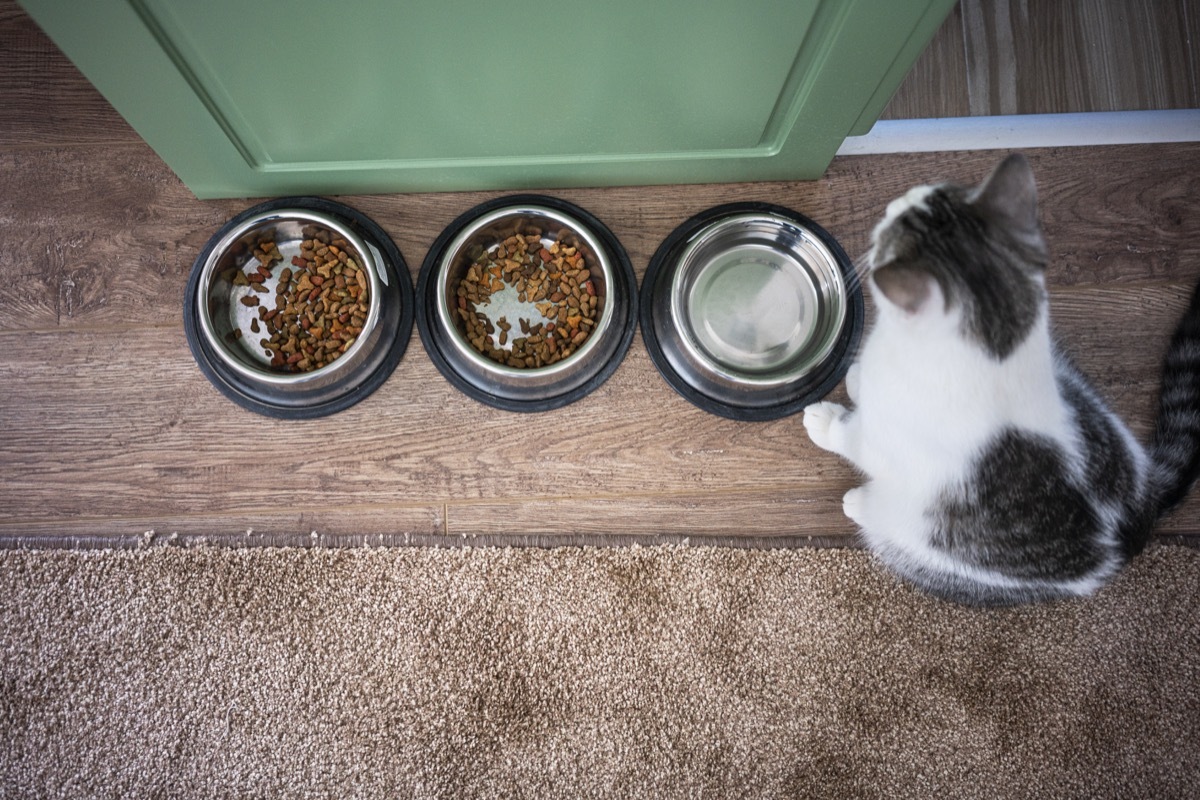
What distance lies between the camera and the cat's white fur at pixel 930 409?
0.87 m

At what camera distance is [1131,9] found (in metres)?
1.38

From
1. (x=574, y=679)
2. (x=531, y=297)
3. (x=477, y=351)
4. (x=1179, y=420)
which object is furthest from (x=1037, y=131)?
(x=574, y=679)

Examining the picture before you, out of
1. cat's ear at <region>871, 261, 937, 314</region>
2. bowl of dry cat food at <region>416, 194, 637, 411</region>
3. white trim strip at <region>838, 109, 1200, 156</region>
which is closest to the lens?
cat's ear at <region>871, 261, 937, 314</region>

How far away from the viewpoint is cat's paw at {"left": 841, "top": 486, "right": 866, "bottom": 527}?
1.20m

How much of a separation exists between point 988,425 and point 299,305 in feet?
3.67

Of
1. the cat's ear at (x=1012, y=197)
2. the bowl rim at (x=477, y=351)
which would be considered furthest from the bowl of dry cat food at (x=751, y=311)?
the cat's ear at (x=1012, y=197)

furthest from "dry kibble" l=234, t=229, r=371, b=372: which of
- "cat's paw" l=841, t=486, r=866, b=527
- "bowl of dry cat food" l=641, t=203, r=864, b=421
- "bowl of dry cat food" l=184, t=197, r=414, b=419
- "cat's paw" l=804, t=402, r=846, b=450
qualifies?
"cat's paw" l=841, t=486, r=866, b=527

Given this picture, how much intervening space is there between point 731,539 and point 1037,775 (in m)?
0.67

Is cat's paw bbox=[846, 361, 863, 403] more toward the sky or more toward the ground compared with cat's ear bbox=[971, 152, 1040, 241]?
more toward the ground

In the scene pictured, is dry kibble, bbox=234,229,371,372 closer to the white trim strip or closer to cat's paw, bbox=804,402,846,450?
cat's paw, bbox=804,402,846,450

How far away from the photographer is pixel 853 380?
1.19m

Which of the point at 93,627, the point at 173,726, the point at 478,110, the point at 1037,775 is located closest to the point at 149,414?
the point at 93,627

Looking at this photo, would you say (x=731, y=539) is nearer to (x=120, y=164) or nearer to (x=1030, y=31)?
(x=1030, y=31)

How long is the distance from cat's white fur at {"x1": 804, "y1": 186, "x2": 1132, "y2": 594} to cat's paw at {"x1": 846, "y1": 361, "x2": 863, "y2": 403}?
0.04 metres
